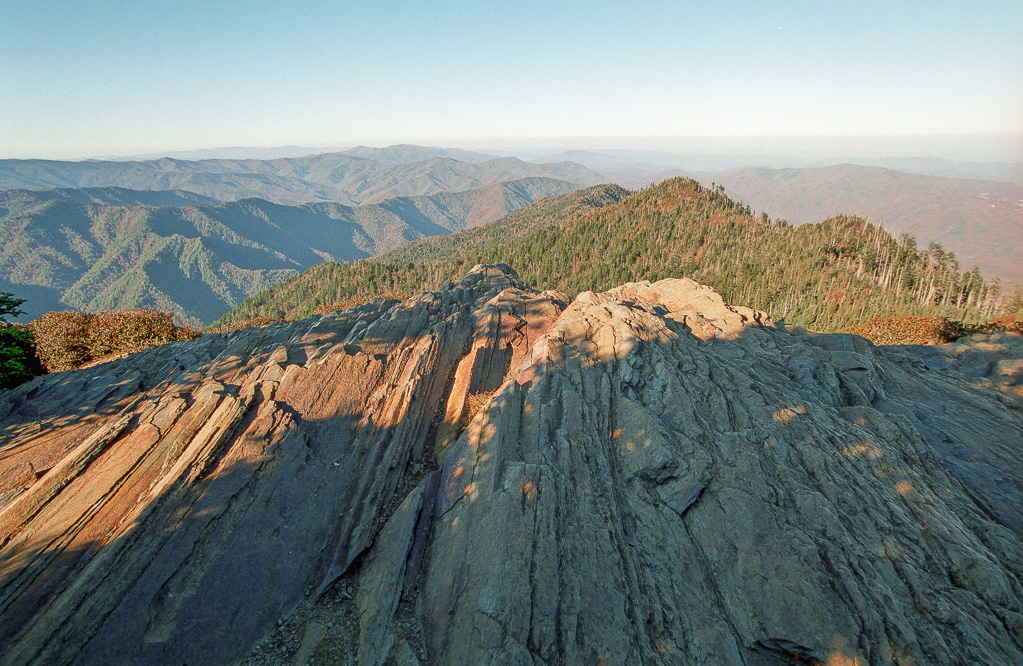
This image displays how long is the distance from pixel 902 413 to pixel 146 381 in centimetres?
3919

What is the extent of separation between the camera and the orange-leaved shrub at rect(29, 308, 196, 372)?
33.3m

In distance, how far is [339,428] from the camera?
18812 mm

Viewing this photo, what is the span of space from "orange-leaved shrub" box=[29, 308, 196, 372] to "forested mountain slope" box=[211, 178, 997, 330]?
298ft

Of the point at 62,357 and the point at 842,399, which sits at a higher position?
the point at 842,399

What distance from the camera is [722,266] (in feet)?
372

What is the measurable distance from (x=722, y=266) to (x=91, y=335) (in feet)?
401

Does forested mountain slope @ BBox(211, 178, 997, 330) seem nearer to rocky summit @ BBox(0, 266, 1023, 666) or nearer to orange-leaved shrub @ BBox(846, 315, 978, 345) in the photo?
orange-leaved shrub @ BBox(846, 315, 978, 345)

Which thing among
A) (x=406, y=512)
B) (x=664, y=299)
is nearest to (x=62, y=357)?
(x=406, y=512)

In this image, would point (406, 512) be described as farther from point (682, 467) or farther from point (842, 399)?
point (842, 399)

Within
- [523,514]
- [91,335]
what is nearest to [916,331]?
[523,514]

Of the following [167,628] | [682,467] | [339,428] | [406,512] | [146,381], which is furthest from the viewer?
[146,381]

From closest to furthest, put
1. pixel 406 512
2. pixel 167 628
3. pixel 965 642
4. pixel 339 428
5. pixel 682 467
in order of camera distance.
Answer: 1. pixel 965 642
2. pixel 167 628
3. pixel 682 467
4. pixel 406 512
5. pixel 339 428

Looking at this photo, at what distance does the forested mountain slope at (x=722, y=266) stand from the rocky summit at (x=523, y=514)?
218 ft

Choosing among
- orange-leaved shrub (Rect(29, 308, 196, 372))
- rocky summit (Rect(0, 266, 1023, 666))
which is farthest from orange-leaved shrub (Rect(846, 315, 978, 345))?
orange-leaved shrub (Rect(29, 308, 196, 372))
